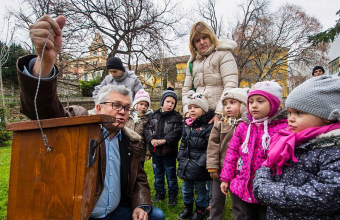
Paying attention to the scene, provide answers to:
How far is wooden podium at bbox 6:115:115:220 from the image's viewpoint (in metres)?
1.08

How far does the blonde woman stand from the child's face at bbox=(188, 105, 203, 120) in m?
0.17

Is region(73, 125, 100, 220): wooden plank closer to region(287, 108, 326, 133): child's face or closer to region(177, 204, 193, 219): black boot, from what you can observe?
region(287, 108, 326, 133): child's face

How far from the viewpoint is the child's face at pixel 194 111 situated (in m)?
3.15

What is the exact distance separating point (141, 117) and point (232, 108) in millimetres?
2026

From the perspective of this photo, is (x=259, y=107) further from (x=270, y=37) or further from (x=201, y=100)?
(x=270, y=37)

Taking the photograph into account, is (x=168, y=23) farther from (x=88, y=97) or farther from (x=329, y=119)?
(x=329, y=119)

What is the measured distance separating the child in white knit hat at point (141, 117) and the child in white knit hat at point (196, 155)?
110 centimetres

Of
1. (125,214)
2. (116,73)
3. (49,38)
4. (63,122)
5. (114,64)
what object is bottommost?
(125,214)

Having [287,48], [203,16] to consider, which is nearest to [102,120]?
[203,16]

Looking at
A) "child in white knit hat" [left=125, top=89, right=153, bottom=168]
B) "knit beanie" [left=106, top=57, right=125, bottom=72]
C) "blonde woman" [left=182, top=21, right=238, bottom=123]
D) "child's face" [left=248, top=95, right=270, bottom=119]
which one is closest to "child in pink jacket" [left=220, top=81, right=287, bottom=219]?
"child's face" [left=248, top=95, right=270, bottom=119]

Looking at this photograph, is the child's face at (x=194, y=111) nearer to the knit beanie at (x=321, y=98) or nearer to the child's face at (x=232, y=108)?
the child's face at (x=232, y=108)

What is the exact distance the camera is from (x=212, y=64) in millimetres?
3064

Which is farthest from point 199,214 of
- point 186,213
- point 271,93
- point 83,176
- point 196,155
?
point 83,176

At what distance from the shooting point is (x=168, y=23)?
16.5 meters
